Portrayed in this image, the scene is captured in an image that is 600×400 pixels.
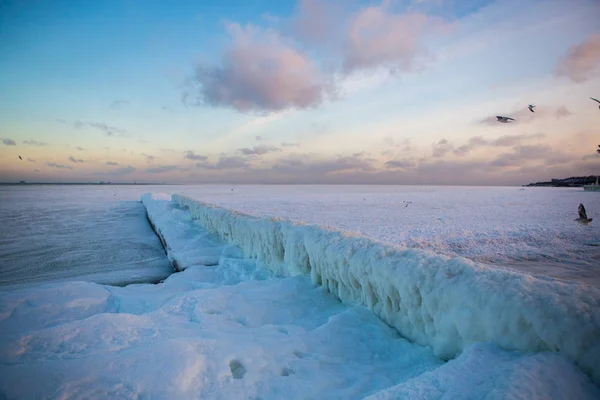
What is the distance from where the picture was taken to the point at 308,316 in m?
4.19

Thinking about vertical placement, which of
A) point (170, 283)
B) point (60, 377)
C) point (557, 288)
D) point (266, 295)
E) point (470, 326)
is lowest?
Answer: point (170, 283)

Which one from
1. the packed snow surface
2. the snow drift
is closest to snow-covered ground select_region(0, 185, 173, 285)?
the packed snow surface

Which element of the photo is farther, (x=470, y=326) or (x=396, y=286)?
(x=396, y=286)

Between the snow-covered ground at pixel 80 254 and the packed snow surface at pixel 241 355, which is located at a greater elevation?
the packed snow surface at pixel 241 355

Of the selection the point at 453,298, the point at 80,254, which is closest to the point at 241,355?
the point at 453,298

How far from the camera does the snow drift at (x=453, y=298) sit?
2.13 metres

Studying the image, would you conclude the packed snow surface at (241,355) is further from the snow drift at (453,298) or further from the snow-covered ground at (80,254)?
the snow-covered ground at (80,254)

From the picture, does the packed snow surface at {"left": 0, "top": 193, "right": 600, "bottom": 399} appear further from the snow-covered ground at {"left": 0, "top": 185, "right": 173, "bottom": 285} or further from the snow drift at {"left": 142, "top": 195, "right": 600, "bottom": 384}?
the snow-covered ground at {"left": 0, "top": 185, "right": 173, "bottom": 285}

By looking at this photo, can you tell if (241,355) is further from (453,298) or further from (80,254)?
(80,254)

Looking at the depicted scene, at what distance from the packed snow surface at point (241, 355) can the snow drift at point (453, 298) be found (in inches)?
2.8

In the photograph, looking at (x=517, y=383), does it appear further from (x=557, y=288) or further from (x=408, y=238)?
(x=408, y=238)

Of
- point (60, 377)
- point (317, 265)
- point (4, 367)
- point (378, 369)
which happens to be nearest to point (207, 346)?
point (60, 377)

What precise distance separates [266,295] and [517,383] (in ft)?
11.4

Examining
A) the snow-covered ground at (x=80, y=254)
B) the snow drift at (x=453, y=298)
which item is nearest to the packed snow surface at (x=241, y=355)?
the snow drift at (x=453, y=298)
